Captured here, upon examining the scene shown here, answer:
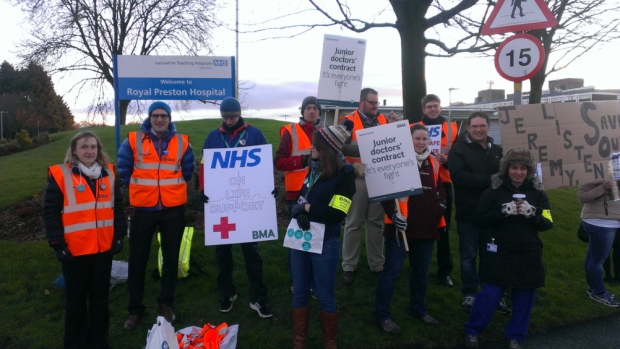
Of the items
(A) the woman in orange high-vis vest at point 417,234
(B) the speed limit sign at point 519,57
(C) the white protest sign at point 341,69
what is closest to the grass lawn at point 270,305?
(A) the woman in orange high-vis vest at point 417,234

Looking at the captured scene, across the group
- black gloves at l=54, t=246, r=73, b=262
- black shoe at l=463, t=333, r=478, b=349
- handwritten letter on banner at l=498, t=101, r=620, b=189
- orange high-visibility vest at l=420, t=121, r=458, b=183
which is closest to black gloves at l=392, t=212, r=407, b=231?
black shoe at l=463, t=333, r=478, b=349

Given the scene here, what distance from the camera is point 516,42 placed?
527cm

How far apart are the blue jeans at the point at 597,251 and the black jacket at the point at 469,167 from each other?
5.81 feet

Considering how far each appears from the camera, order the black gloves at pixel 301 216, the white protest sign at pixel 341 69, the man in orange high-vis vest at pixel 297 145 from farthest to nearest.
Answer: the white protest sign at pixel 341 69, the man in orange high-vis vest at pixel 297 145, the black gloves at pixel 301 216

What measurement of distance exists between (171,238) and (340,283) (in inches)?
84.5

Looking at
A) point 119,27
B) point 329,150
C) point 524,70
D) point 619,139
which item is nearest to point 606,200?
point 619,139

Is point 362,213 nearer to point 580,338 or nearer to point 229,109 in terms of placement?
point 229,109

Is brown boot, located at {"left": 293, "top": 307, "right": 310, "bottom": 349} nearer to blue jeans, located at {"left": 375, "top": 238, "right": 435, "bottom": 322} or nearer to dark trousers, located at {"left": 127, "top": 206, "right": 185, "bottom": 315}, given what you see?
blue jeans, located at {"left": 375, "top": 238, "right": 435, "bottom": 322}

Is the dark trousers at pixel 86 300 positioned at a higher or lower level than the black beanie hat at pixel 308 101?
lower

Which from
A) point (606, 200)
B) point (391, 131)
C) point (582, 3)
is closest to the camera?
point (391, 131)

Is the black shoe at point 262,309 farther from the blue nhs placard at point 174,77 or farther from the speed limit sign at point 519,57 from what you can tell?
the blue nhs placard at point 174,77

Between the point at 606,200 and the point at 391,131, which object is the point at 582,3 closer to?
the point at 606,200

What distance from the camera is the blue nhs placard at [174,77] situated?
7.76 metres

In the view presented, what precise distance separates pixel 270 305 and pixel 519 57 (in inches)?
156
